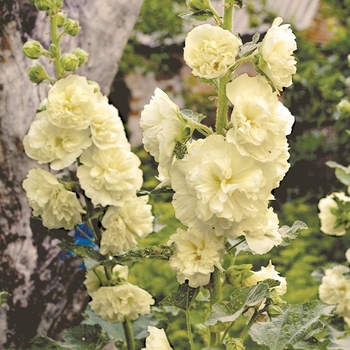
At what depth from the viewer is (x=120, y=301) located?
1.70 meters

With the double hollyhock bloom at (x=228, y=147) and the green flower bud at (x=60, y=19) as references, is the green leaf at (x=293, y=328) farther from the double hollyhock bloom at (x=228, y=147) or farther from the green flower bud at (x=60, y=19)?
the green flower bud at (x=60, y=19)

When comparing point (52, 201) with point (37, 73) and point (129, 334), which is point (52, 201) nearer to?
point (37, 73)

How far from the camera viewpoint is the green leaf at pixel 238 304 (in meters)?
1.19

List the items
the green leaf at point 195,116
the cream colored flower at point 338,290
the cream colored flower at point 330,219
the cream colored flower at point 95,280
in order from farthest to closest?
the cream colored flower at point 330,219 → the cream colored flower at point 338,290 → the cream colored flower at point 95,280 → the green leaf at point 195,116

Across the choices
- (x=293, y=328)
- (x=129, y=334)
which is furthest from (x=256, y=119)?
(x=129, y=334)

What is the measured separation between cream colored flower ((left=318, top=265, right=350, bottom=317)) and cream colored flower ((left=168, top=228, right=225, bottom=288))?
830 millimetres

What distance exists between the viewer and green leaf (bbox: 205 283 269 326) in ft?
3.90

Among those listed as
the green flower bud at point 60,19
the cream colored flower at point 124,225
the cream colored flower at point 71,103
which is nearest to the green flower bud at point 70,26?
the green flower bud at point 60,19

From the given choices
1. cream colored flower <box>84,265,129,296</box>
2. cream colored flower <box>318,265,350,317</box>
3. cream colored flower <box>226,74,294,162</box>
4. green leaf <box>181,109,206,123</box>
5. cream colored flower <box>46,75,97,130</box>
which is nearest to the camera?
cream colored flower <box>226,74,294,162</box>

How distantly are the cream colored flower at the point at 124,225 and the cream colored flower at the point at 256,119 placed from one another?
558mm

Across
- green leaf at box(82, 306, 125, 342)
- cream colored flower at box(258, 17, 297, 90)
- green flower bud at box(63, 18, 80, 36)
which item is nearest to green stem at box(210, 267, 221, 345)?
cream colored flower at box(258, 17, 297, 90)

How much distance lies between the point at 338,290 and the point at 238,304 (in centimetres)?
84

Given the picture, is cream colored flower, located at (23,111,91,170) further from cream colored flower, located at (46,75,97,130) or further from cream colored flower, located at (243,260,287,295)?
cream colored flower, located at (243,260,287,295)

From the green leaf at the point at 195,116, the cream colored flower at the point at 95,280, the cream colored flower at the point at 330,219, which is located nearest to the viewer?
the green leaf at the point at 195,116
